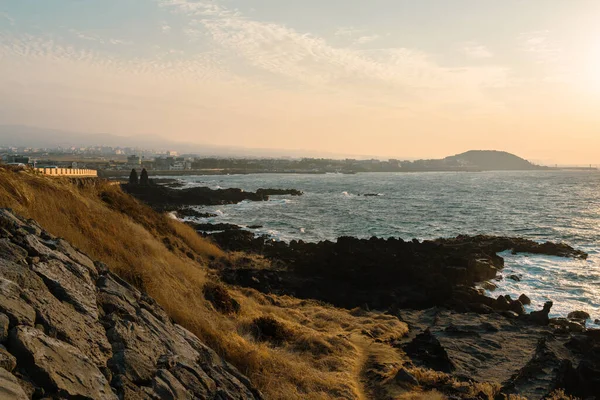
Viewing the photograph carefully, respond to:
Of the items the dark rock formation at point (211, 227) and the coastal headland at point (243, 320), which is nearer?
the coastal headland at point (243, 320)

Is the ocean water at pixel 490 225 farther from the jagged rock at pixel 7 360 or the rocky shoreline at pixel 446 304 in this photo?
the jagged rock at pixel 7 360

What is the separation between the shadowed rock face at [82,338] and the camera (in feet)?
13.4

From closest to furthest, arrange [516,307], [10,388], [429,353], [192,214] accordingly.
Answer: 1. [10,388]
2. [429,353]
3. [516,307]
4. [192,214]

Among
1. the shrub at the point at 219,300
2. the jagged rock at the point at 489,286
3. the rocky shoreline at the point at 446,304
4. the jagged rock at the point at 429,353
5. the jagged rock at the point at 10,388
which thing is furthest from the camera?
the jagged rock at the point at 489,286

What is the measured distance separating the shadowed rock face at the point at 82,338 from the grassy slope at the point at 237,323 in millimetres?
1391

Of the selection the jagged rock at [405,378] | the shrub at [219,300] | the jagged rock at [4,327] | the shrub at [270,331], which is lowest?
the jagged rock at [405,378]

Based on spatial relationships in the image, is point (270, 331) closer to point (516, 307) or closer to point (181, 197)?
point (516, 307)

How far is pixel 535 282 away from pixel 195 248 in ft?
68.0

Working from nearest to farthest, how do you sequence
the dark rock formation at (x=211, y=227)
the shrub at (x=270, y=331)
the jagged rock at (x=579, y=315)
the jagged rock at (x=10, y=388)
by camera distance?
the jagged rock at (x=10, y=388) → the shrub at (x=270, y=331) → the jagged rock at (x=579, y=315) → the dark rock formation at (x=211, y=227)

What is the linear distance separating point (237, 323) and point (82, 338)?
6763 mm

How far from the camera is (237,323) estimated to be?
11469 mm

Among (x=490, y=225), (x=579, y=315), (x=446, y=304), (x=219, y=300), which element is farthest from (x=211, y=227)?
(x=490, y=225)

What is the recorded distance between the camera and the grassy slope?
28.3 ft

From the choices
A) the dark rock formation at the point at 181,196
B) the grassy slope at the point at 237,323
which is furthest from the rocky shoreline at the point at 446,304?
the dark rock formation at the point at 181,196
